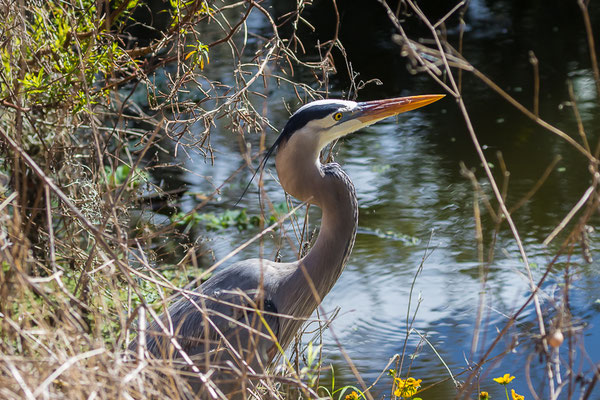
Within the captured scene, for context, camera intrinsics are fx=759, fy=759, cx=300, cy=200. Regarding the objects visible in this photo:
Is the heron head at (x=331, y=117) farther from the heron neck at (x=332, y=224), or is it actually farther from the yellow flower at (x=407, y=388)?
the yellow flower at (x=407, y=388)

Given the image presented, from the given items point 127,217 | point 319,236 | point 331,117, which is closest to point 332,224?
point 319,236

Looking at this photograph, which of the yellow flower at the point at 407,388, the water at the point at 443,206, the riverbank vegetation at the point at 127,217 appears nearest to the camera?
the riverbank vegetation at the point at 127,217

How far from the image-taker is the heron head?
2.44 metres

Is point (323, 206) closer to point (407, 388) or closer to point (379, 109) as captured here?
point (379, 109)

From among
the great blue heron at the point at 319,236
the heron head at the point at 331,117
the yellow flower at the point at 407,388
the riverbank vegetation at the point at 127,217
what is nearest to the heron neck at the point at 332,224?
the great blue heron at the point at 319,236

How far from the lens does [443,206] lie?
199 inches

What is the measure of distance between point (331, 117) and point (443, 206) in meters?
2.75

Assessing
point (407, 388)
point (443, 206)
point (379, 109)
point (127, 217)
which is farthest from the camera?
point (443, 206)

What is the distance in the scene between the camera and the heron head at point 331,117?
2438 mm

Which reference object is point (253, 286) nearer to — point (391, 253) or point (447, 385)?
point (447, 385)

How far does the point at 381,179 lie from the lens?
17.9 feet

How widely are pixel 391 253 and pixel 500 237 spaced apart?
71cm

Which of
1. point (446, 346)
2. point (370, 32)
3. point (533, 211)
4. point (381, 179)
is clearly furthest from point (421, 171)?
point (370, 32)

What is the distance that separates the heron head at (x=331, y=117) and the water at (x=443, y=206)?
0.34 m
